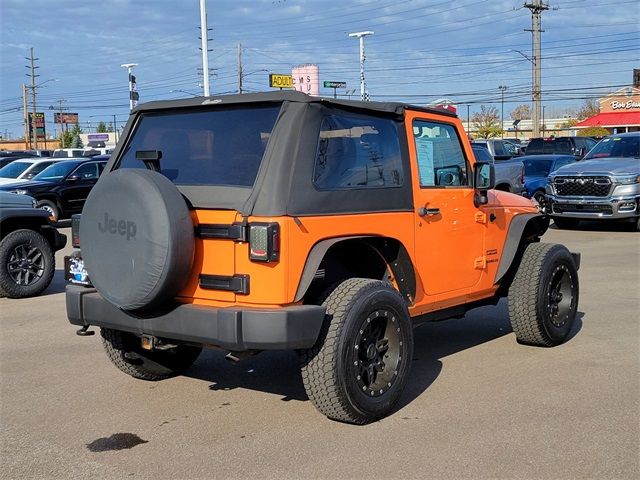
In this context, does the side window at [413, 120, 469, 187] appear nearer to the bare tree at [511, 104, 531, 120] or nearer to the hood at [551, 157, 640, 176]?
the hood at [551, 157, 640, 176]

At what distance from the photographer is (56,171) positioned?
2050 cm

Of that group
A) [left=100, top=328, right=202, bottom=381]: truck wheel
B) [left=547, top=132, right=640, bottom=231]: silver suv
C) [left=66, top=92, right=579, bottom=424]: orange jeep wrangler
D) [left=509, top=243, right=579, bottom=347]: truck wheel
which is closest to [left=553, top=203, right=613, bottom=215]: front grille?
[left=547, top=132, right=640, bottom=231]: silver suv

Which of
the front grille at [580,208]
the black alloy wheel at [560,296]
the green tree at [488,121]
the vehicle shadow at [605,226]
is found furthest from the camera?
the green tree at [488,121]

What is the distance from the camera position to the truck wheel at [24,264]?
9367 millimetres

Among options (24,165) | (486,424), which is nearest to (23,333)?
(486,424)

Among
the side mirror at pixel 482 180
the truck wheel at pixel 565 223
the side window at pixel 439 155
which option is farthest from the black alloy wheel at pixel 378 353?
the truck wheel at pixel 565 223

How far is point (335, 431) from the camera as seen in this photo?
15.4 ft

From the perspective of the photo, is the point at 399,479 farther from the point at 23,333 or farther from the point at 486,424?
the point at 23,333

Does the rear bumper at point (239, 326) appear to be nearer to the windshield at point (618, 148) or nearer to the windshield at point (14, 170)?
the windshield at point (618, 148)

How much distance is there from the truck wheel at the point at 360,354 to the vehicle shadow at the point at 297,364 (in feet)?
1.23

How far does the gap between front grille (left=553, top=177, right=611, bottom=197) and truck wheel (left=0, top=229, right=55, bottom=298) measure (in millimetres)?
10670

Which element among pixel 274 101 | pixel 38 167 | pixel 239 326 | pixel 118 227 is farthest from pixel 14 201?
pixel 38 167

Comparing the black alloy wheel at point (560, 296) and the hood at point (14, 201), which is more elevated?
the hood at point (14, 201)

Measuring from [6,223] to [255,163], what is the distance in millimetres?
5975
